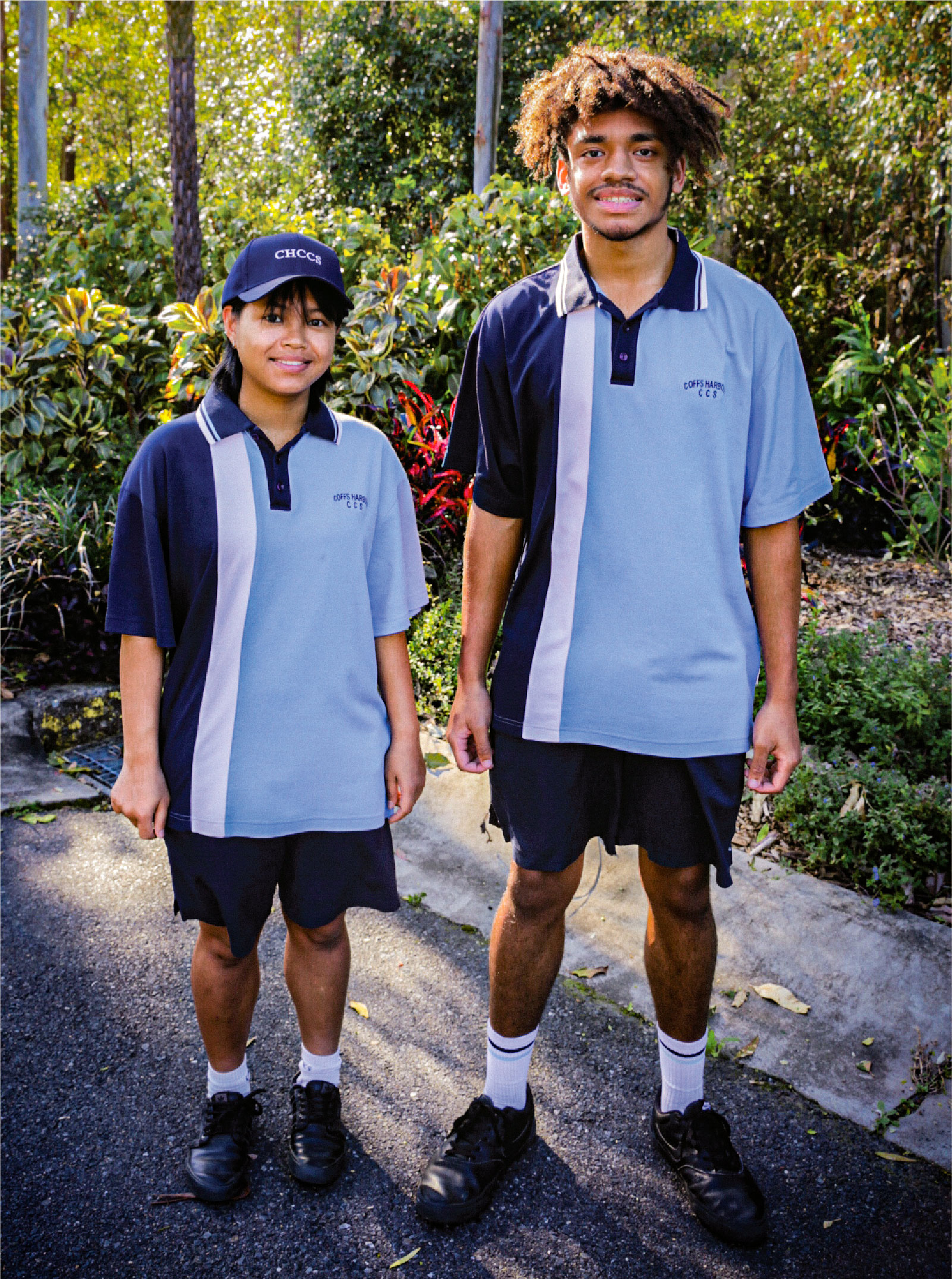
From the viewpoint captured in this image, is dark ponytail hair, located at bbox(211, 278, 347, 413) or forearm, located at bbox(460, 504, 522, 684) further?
forearm, located at bbox(460, 504, 522, 684)

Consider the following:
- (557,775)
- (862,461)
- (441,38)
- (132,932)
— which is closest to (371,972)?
(132,932)

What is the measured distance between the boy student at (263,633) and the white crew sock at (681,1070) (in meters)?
0.76

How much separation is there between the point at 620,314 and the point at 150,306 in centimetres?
589

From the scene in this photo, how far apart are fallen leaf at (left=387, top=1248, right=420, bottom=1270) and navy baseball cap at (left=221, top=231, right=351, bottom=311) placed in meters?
1.98

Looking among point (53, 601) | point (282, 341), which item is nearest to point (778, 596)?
point (282, 341)

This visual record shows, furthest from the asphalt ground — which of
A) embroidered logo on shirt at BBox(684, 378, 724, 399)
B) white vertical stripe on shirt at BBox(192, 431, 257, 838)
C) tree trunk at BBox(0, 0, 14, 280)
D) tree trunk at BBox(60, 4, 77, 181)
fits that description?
tree trunk at BBox(60, 4, 77, 181)

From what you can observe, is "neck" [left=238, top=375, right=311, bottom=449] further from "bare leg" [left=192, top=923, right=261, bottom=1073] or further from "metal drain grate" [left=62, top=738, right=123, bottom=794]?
"metal drain grate" [left=62, top=738, right=123, bottom=794]

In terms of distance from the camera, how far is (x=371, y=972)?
310cm

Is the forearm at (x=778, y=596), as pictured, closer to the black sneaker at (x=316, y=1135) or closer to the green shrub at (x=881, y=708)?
the black sneaker at (x=316, y=1135)

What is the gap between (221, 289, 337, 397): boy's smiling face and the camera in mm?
2016

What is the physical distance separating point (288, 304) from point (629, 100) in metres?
0.78

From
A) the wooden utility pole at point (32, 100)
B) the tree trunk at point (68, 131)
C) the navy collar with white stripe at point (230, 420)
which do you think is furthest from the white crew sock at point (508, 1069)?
the tree trunk at point (68, 131)

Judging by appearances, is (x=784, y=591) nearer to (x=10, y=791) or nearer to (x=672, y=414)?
(x=672, y=414)

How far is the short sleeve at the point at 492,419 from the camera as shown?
213cm
